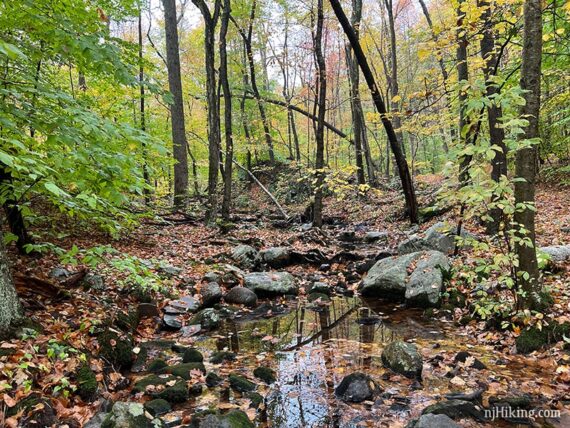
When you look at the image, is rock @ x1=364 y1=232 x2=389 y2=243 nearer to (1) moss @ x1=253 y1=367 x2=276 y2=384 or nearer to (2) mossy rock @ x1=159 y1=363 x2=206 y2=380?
(1) moss @ x1=253 y1=367 x2=276 y2=384

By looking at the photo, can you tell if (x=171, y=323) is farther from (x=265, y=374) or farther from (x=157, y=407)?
(x=157, y=407)

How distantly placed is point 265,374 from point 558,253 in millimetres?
5649

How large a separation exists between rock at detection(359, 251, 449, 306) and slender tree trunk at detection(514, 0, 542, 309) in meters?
1.97

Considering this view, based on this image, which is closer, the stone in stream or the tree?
the stone in stream

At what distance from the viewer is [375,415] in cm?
364

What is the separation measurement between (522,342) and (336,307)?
332cm

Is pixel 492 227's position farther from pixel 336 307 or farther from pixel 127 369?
pixel 127 369

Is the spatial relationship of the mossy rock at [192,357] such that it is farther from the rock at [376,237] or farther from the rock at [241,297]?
the rock at [376,237]

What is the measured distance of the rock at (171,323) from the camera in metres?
6.16

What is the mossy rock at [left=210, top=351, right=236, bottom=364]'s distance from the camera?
498 centimetres

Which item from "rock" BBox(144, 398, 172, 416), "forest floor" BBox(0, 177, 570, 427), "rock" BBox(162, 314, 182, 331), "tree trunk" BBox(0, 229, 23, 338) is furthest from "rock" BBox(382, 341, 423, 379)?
"tree trunk" BBox(0, 229, 23, 338)

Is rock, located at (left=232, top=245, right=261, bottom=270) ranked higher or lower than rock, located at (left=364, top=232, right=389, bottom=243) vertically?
lower

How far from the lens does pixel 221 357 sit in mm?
5055

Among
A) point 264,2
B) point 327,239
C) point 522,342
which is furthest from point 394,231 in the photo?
point 264,2
